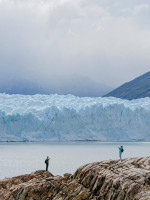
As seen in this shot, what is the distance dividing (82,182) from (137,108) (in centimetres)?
5002

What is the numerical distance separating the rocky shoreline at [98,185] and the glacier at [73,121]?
4513cm

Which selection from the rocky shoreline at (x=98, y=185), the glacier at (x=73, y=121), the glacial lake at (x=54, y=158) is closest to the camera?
the rocky shoreline at (x=98, y=185)

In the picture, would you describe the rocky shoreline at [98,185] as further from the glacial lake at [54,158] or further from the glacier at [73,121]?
the glacier at [73,121]

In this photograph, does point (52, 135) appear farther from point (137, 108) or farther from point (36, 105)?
point (137, 108)

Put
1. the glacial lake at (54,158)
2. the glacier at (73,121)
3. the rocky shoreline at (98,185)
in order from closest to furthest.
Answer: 1. the rocky shoreline at (98,185)
2. the glacial lake at (54,158)
3. the glacier at (73,121)

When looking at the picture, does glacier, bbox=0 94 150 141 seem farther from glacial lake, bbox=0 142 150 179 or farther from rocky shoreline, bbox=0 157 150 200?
rocky shoreline, bbox=0 157 150 200

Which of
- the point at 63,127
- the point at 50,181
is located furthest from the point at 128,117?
the point at 50,181

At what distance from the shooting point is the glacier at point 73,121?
5928cm

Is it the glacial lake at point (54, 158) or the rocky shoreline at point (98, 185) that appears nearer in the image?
the rocky shoreline at point (98, 185)

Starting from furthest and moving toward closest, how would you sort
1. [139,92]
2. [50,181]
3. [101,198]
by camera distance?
[139,92] → [50,181] → [101,198]

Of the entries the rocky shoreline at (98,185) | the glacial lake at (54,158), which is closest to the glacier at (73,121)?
the glacial lake at (54,158)

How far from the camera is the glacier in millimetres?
59281

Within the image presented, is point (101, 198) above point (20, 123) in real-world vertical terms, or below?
below

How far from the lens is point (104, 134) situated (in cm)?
6394
